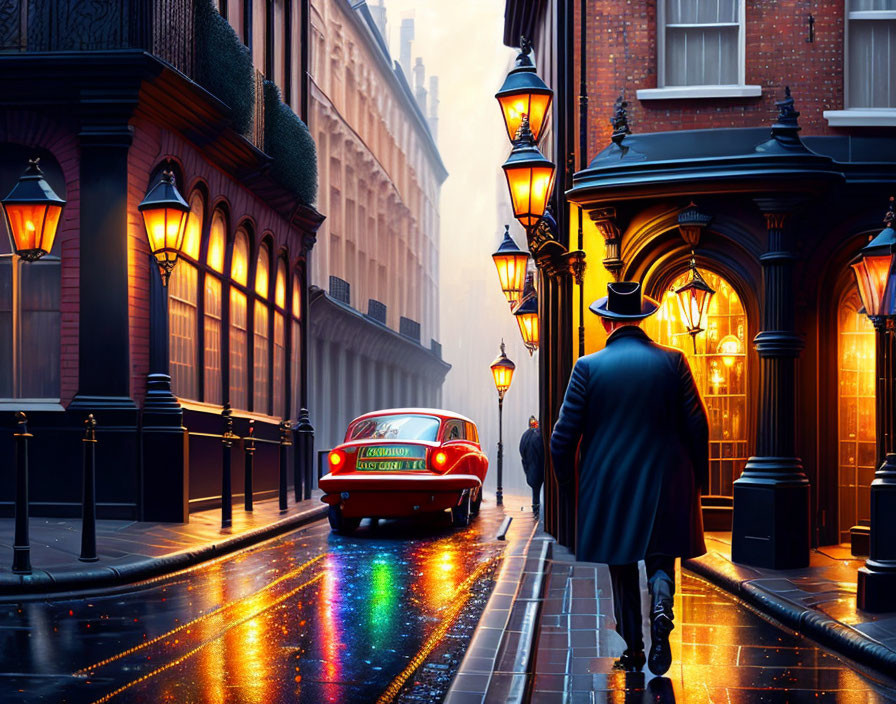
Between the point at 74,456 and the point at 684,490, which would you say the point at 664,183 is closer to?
the point at 684,490

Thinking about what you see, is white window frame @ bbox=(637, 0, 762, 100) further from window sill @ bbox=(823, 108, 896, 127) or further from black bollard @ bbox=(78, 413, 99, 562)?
black bollard @ bbox=(78, 413, 99, 562)

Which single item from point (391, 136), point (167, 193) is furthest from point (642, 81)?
point (391, 136)

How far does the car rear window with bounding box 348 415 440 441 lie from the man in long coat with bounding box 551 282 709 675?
31.1 ft

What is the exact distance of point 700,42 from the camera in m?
14.2

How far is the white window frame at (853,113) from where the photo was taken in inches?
535

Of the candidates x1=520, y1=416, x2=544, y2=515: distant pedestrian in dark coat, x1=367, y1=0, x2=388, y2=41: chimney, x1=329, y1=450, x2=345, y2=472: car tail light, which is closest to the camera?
x1=329, y1=450, x2=345, y2=472: car tail light

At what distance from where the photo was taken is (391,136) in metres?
46.2

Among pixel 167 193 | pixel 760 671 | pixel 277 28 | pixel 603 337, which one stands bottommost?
pixel 760 671

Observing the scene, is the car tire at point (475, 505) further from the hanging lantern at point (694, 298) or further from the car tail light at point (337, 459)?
the hanging lantern at point (694, 298)

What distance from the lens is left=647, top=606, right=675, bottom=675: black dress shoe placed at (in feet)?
20.9

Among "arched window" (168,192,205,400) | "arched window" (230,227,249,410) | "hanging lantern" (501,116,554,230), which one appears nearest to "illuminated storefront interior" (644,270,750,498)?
"hanging lantern" (501,116,554,230)

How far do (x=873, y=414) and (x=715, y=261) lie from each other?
2398 millimetres

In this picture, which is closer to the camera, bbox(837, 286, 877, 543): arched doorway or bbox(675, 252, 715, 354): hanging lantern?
bbox(675, 252, 715, 354): hanging lantern

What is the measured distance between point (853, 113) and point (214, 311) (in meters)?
10.8
